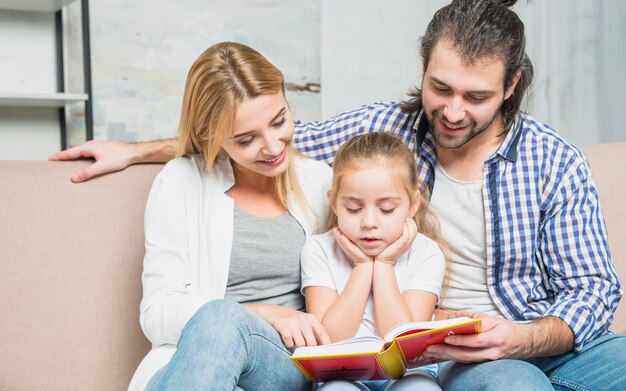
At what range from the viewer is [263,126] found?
1.60 metres

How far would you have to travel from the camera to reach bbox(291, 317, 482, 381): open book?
1238mm

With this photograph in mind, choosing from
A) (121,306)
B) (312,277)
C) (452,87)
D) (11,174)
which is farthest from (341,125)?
(11,174)

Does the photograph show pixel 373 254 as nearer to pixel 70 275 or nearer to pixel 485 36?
pixel 485 36

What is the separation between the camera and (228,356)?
131cm

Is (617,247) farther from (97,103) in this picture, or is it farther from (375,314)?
(97,103)

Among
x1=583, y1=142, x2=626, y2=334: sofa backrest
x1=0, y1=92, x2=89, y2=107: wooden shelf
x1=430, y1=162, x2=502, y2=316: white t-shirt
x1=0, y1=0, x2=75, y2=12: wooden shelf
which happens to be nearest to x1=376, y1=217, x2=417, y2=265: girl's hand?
x1=430, y1=162, x2=502, y2=316: white t-shirt

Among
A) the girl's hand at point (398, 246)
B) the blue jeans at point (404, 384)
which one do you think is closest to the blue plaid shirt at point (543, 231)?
the girl's hand at point (398, 246)

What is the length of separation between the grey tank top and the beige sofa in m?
0.30

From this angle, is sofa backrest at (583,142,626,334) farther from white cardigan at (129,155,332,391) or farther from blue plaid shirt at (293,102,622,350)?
white cardigan at (129,155,332,391)

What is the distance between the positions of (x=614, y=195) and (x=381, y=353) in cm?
100

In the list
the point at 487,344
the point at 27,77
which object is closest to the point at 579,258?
the point at 487,344

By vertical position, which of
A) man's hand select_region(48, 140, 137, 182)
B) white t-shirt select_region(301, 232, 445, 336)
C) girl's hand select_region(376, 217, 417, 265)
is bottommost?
white t-shirt select_region(301, 232, 445, 336)

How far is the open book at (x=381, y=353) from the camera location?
1238mm

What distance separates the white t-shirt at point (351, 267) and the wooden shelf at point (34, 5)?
162cm
